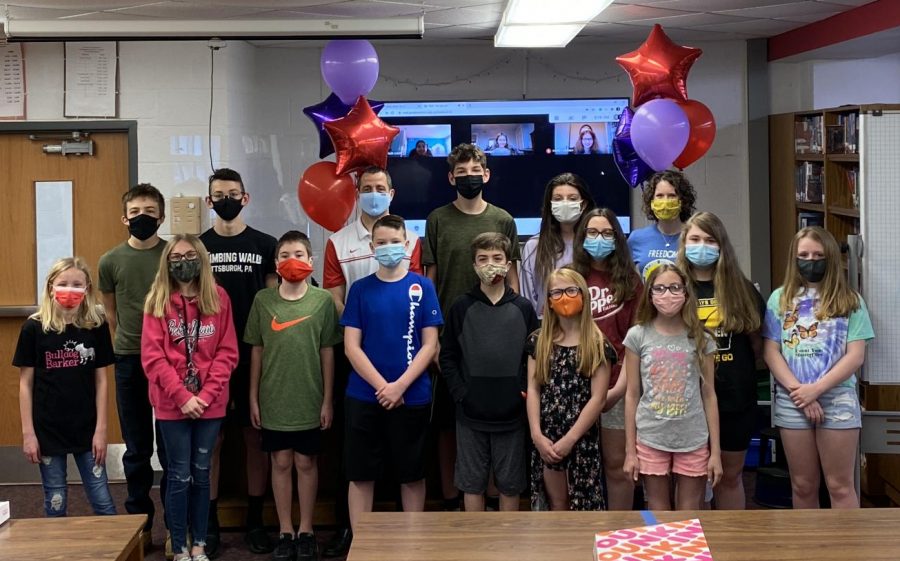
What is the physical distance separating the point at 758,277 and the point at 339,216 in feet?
A: 9.87

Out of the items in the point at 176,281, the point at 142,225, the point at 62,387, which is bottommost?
the point at 62,387

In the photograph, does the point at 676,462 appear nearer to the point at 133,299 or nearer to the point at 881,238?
the point at 881,238

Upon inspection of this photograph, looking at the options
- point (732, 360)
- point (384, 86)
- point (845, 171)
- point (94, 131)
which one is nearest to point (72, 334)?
point (94, 131)

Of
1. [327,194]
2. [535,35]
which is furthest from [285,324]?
[535,35]

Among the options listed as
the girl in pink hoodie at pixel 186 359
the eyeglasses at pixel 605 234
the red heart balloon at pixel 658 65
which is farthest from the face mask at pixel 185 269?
the red heart balloon at pixel 658 65

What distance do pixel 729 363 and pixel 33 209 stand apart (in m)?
3.86

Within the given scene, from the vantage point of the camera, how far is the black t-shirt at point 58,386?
3.83 m

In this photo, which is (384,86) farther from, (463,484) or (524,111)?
(463,484)

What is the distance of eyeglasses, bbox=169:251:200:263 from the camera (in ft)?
12.8

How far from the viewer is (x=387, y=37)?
412cm

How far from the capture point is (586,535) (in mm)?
2422

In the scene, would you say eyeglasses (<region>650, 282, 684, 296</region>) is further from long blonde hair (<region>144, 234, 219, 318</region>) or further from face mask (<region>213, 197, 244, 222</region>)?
face mask (<region>213, 197, 244, 222</region>)

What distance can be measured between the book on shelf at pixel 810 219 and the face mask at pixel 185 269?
344 centimetres

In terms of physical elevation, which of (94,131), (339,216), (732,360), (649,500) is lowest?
(649,500)
